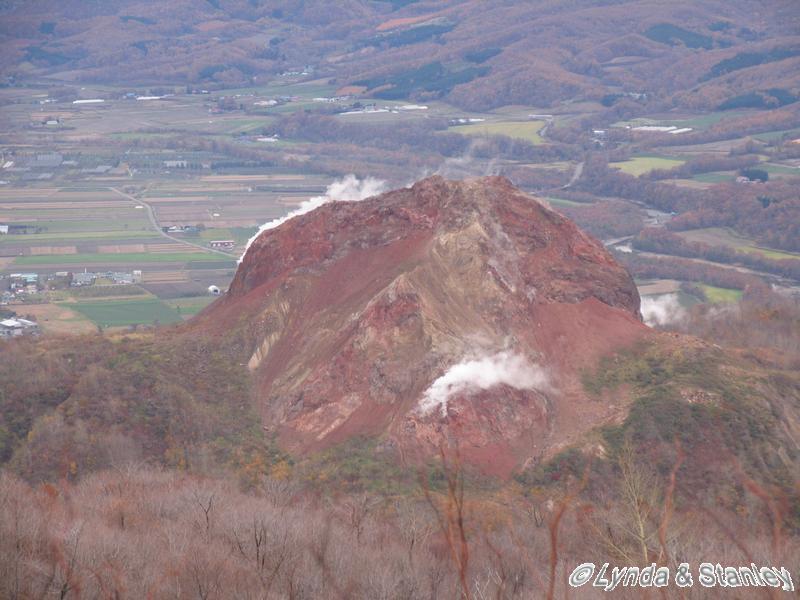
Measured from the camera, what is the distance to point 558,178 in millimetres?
144875

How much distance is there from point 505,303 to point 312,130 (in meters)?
128

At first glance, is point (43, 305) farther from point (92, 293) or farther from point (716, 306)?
point (716, 306)

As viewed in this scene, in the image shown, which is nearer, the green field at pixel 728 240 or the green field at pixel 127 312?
the green field at pixel 127 312

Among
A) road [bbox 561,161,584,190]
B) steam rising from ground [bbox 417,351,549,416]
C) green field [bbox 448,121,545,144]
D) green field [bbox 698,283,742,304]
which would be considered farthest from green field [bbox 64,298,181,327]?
green field [bbox 448,121,545,144]

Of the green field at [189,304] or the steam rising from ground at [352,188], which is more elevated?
the steam rising from ground at [352,188]

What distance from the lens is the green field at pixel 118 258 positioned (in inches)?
4102

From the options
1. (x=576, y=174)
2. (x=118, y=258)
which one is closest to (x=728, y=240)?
(x=576, y=174)

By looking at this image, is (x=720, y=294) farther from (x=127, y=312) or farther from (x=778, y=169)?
(x=127, y=312)

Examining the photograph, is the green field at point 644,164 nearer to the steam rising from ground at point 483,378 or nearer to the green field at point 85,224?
the green field at point 85,224

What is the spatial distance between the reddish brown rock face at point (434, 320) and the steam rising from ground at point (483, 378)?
7 centimetres

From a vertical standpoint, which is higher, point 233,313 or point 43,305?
point 233,313

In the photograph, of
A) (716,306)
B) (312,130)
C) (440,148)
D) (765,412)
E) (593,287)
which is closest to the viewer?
(765,412)

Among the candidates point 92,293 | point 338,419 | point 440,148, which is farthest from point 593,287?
point 440,148

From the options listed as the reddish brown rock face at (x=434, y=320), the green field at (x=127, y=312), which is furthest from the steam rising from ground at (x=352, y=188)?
the reddish brown rock face at (x=434, y=320)
